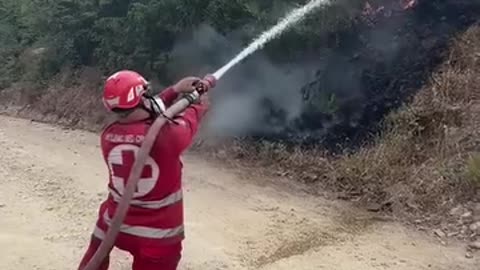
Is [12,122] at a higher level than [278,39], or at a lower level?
lower

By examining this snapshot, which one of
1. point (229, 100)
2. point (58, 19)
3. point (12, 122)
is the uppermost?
point (58, 19)

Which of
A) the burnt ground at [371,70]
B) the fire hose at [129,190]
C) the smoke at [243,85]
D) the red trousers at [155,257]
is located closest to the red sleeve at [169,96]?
the fire hose at [129,190]

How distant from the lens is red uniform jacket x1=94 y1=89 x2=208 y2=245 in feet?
11.5

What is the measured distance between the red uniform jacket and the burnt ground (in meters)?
3.85

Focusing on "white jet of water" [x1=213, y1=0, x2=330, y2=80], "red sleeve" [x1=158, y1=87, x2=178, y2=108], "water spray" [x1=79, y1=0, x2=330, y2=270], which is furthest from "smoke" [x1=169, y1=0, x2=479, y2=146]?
"water spray" [x1=79, y1=0, x2=330, y2=270]

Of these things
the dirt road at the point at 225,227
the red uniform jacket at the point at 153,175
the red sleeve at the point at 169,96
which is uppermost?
the red sleeve at the point at 169,96

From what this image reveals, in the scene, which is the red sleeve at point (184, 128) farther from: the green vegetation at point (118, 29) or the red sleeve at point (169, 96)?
the green vegetation at point (118, 29)

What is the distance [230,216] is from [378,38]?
9.76 ft

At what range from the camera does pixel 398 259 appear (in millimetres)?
5379

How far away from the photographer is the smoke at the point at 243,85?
312 inches

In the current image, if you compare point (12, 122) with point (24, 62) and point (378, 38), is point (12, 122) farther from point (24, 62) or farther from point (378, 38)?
point (378, 38)

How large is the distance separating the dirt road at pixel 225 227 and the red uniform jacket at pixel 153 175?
67.4 inches

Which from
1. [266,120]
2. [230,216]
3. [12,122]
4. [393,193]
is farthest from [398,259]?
[12,122]

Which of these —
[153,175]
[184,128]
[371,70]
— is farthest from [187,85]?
[371,70]
